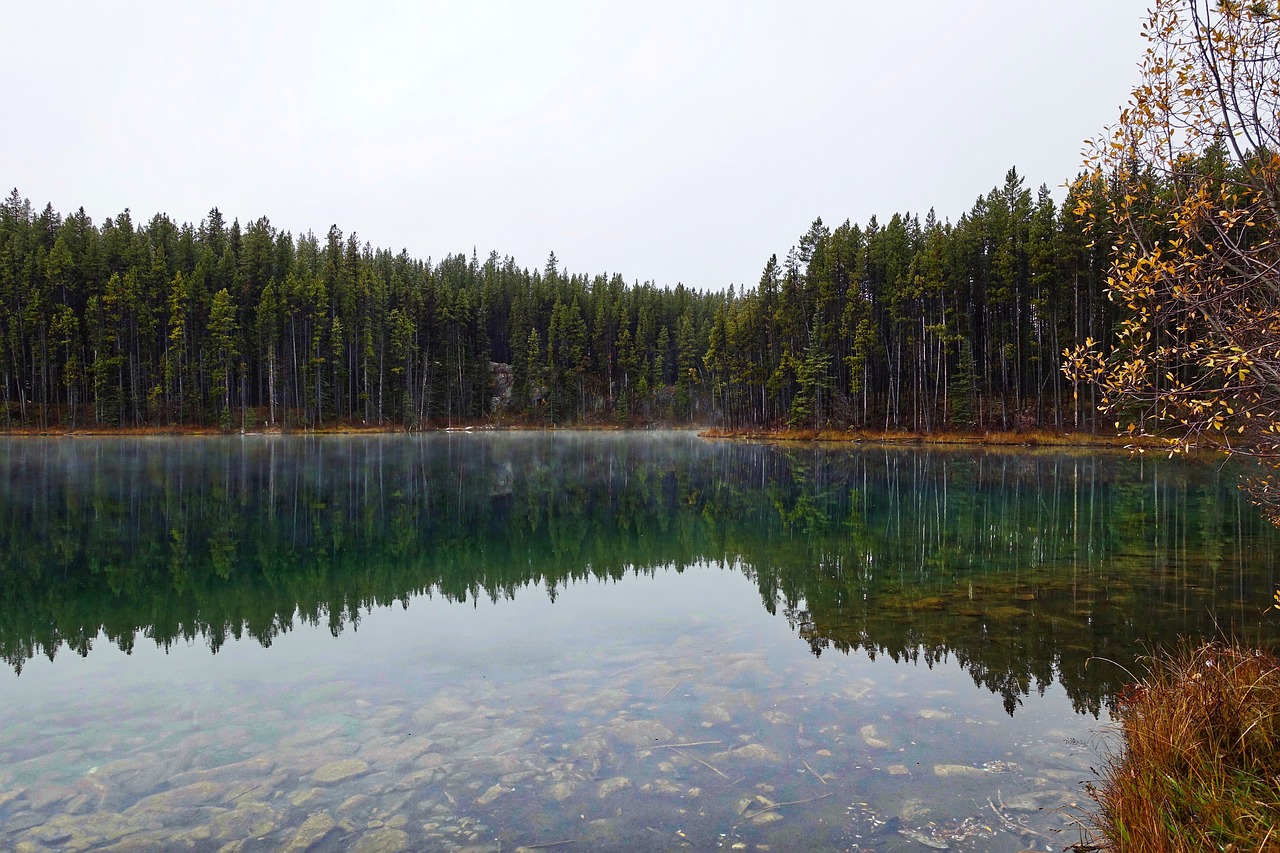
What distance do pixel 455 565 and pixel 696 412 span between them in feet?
340

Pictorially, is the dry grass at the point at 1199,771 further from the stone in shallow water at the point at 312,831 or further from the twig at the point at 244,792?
the twig at the point at 244,792

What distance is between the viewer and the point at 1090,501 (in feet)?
78.7

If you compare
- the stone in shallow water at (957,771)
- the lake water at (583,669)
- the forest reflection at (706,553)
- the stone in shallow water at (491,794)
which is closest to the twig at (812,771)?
the lake water at (583,669)

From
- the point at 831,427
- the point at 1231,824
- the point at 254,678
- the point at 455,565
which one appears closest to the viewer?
the point at 1231,824

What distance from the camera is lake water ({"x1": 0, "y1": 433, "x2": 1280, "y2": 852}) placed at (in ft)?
18.5

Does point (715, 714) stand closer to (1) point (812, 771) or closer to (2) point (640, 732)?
(2) point (640, 732)

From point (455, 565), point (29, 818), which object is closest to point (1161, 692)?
point (29, 818)

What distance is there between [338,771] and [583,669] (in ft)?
11.4

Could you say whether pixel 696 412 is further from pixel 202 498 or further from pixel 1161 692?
pixel 1161 692

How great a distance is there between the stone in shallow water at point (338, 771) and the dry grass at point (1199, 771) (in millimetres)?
5610

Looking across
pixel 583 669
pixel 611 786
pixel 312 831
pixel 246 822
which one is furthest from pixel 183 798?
pixel 583 669

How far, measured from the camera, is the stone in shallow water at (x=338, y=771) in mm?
6184

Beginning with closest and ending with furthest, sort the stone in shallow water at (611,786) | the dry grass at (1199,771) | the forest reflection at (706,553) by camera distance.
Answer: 1. the dry grass at (1199,771)
2. the stone in shallow water at (611,786)
3. the forest reflection at (706,553)

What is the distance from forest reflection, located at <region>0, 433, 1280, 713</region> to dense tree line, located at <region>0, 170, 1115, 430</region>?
1220 inches
